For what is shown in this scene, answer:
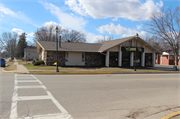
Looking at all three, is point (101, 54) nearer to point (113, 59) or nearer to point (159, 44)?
point (113, 59)

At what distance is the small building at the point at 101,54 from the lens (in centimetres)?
2445

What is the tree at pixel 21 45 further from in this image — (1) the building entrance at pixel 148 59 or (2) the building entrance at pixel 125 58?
(1) the building entrance at pixel 148 59

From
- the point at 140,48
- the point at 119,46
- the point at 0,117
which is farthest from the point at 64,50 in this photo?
the point at 0,117

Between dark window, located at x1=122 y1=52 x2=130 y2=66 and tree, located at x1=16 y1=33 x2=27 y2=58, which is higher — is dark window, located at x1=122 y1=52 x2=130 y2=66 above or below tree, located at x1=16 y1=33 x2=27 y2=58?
below

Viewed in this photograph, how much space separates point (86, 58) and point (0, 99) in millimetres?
20425

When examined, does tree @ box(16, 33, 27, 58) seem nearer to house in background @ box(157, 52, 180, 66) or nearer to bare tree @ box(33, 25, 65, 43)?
bare tree @ box(33, 25, 65, 43)

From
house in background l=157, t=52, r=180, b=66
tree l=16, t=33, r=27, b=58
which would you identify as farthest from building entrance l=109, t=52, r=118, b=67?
tree l=16, t=33, r=27, b=58

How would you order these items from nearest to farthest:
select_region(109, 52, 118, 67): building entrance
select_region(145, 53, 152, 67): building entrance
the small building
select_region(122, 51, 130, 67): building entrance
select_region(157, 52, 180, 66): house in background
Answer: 1. the small building
2. select_region(109, 52, 118, 67): building entrance
3. select_region(122, 51, 130, 67): building entrance
4. select_region(145, 53, 152, 67): building entrance
5. select_region(157, 52, 180, 66): house in background

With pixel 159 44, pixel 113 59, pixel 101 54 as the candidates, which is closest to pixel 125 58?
pixel 113 59

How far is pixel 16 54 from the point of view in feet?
239

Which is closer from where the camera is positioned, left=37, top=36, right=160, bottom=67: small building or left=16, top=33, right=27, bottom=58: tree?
left=37, top=36, right=160, bottom=67: small building

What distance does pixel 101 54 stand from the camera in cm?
2678

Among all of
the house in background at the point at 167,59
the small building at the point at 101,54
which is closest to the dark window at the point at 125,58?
the small building at the point at 101,54

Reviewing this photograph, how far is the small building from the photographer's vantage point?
24.5 meters
